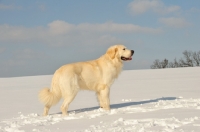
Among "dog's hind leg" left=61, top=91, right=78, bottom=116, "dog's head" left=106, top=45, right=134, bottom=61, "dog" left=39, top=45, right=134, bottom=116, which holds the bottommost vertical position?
"dog's hind leg" left=61, top=91, right=78, bottom=116

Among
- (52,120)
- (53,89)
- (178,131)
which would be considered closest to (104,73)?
(53,89)

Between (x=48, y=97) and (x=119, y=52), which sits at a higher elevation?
(x=119, y=52)

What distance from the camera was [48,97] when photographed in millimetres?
7418

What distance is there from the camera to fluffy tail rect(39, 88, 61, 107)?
7.41 metres

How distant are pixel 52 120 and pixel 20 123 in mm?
693

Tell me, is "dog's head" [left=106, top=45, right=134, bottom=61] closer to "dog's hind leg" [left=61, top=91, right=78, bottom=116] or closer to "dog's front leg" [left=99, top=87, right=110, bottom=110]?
"dog's front leg" [left=99, top=87, right=110, bottom=110]

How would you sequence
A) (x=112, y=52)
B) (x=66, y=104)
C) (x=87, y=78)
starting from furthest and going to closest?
(x=112, y=52)
(x=87, y=78)
(x=66, y=104)

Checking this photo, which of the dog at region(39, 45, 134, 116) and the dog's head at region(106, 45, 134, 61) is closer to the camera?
the dog at region(39, 45, 134, 116)

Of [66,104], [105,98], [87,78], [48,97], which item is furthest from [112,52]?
[48,97]

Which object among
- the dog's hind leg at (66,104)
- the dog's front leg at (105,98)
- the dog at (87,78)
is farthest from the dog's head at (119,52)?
the dog's hind leg at (66,104)

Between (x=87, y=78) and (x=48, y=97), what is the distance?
122cm

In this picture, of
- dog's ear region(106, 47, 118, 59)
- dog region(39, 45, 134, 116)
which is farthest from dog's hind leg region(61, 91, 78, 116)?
dog's ear region(106, 47, 118, 59)

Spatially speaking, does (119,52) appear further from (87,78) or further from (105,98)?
(105,98)

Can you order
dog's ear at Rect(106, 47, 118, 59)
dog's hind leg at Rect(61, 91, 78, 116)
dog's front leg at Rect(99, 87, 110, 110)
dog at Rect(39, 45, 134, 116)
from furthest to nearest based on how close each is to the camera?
dog's ear at Rect(106, 47, 118, 59) < dog's front leg at Rect(99, 87, 110, 110) < dog at Rect(39, 45, 134, 116) < dog's hind leg at Rect(61, 91, 78, 116)
